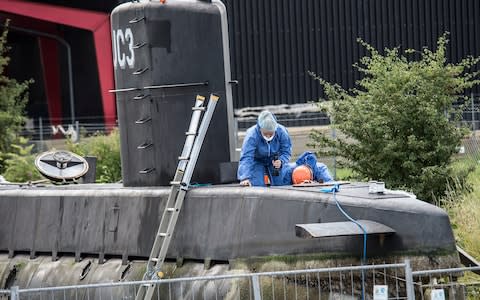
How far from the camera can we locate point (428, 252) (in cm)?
834

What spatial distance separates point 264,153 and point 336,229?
2.55 metres

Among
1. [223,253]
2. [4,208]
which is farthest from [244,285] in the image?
[4,208]

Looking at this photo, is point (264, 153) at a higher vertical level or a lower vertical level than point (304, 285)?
higher

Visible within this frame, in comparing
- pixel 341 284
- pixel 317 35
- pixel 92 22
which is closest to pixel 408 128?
pixel 341 284

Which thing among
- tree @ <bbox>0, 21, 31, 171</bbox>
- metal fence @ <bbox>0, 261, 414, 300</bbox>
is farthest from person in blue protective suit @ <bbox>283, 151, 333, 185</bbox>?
tree @ <bbox>0, 21, 31, 171</bbox>

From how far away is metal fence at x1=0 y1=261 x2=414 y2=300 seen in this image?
792 cm

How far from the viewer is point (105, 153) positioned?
2564 centimetres

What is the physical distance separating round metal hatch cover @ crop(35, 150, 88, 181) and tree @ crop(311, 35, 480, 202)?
4.50 metres

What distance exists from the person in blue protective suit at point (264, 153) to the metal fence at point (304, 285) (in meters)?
1.38

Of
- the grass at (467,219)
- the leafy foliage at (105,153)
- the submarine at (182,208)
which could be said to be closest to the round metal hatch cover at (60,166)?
the submarine at (182,208)

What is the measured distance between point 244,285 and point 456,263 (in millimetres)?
1972

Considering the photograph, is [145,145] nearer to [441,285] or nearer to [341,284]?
[341,284]

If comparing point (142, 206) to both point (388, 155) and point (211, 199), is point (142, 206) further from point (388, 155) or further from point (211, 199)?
point (388, 155)

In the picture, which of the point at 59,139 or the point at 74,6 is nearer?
the point at 59,139
